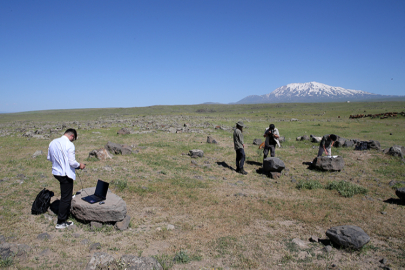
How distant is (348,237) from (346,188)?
493cm

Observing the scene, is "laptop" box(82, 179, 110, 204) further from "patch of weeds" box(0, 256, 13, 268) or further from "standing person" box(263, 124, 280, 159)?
"standing person" box(263, 124, 280, 159)

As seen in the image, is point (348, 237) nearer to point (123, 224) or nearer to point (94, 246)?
point (123, 224)

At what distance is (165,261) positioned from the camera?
5.22 metres

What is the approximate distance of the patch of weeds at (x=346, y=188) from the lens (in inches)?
380

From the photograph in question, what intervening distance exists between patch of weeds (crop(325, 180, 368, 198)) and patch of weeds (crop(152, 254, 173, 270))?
7906 millimetres

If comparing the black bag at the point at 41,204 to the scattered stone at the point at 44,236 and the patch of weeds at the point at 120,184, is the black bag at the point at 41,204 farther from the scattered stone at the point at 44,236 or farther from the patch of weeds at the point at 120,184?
the patch of weeds at the point at 120,184

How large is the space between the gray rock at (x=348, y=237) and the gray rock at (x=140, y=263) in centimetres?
445

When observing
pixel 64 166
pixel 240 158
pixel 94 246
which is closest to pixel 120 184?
pixel 64 166

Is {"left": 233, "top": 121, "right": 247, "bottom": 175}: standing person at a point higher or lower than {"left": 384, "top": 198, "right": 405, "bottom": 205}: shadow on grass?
higher

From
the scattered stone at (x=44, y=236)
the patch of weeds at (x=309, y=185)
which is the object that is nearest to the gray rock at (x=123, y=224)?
the scattered stone at (x=44, y=236)

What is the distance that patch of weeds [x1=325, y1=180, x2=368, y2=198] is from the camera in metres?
9.65

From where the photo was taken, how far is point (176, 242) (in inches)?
243

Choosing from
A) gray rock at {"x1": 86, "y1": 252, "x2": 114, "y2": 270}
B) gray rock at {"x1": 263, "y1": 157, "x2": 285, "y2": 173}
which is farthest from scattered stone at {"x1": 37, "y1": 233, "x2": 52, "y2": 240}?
gray rock at {"x1": 263, "y1": 157, "x2": 285, "y2": 173}

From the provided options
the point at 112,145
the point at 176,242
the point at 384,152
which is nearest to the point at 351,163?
the point at 384,152
